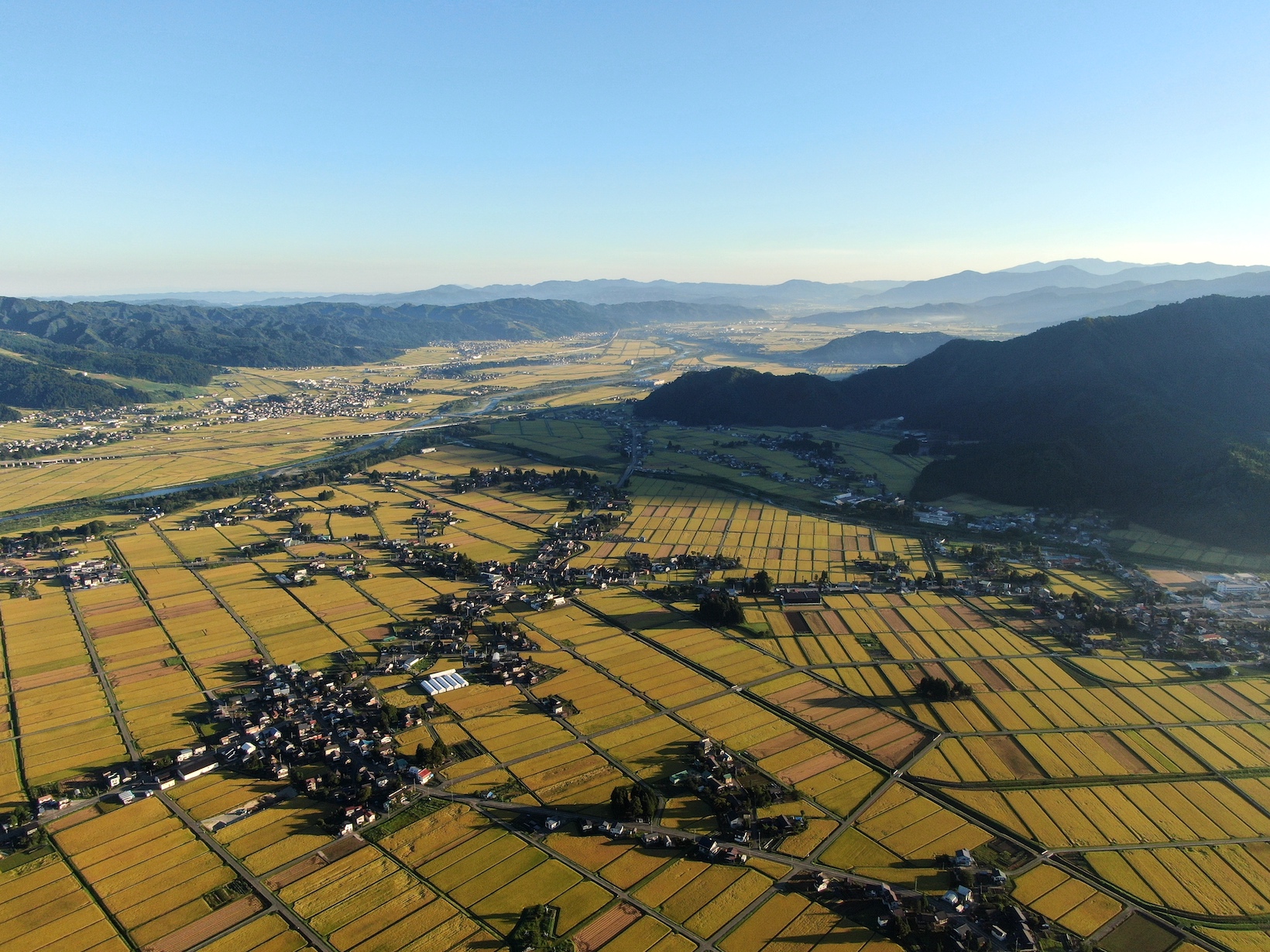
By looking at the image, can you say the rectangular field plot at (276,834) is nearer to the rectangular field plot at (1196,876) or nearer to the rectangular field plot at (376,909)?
the rectangular field plot at (376,909)

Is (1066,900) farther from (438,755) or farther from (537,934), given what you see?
(438,755)

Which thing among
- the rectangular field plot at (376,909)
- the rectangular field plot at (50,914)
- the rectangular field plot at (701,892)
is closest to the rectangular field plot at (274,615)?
the rectangular field plot at (50,914)

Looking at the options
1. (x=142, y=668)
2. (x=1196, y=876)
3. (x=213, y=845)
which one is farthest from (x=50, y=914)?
(x=1196, y=876)

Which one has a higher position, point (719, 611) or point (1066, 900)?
point (719, 611)

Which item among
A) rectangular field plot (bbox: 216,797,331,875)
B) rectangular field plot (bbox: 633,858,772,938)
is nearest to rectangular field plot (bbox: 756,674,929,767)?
rectangular field plot (bbox: 633,858,772,938)

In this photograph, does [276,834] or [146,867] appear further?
[276,834]

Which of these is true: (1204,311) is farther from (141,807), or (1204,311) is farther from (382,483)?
(141,807)

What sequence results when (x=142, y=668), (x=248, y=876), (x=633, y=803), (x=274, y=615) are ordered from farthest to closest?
(x=274, y=615), (x=142, y=668), (x=633, y=803), (x=248, y=876)
